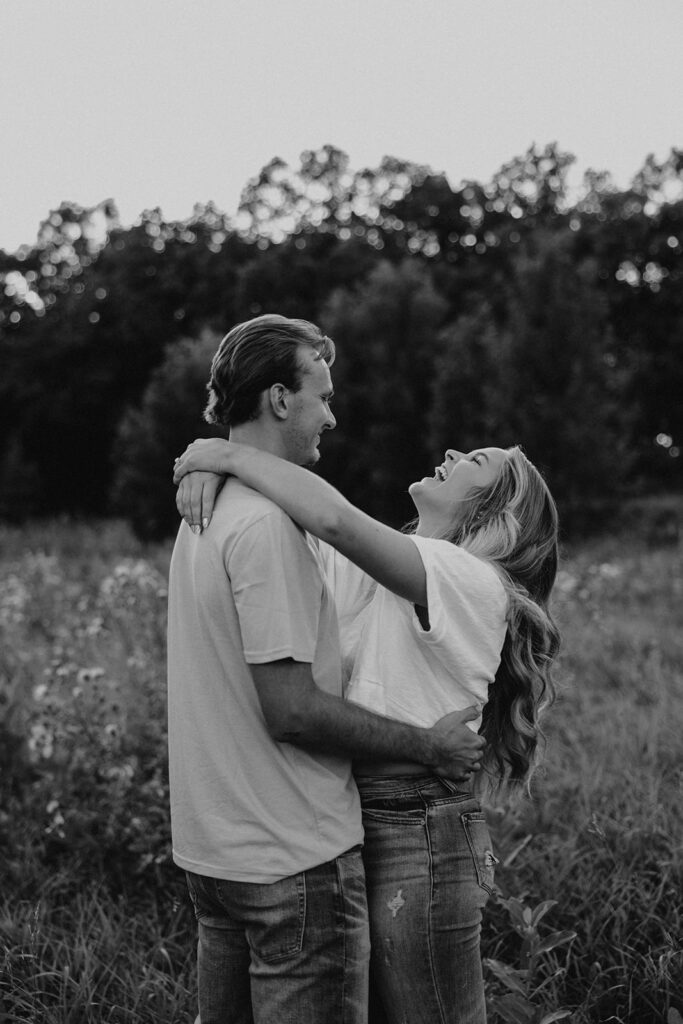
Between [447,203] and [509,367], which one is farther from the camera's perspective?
[447,203]

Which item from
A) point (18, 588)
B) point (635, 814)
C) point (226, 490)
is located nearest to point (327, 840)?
point (226, 490)

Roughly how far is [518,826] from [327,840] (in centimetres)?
260

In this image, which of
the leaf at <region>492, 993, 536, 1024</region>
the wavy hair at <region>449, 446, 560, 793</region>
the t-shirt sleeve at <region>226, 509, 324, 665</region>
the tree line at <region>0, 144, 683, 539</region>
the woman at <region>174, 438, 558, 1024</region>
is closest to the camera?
the t-shirt sleeve at <region>226, 509, 324, 665</region>

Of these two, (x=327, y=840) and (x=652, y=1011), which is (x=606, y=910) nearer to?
(x=652, y=1011)

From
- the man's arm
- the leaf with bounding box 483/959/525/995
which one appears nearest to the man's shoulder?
the man's arm

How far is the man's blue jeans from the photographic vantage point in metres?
1.92

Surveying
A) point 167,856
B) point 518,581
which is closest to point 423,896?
point 518,581

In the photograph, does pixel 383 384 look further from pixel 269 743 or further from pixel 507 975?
pixel 269 743

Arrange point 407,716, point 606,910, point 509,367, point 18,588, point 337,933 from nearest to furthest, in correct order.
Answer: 1. point 337,933
2. point 407,716
3. point 606,910
4. point 18,588
5. point 509,367

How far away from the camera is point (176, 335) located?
122 ft

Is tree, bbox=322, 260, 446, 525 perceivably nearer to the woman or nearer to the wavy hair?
the wavy hair

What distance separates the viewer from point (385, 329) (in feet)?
85.9

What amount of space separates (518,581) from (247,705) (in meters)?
0.86

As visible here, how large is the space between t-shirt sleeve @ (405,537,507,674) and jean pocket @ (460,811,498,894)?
355mm
